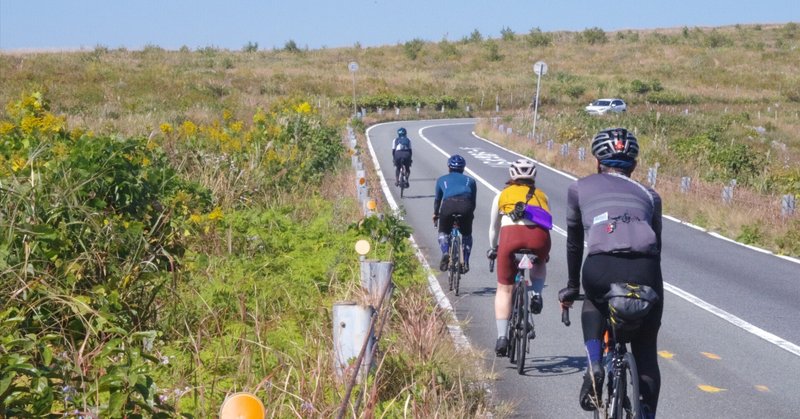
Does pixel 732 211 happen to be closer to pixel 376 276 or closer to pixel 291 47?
pixel 376 276

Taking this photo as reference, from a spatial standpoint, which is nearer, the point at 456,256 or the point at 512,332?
the point at 512,332

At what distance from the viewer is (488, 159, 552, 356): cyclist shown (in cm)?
822

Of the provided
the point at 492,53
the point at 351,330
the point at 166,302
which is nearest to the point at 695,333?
the point at 166,302

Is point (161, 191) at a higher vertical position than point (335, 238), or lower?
higher

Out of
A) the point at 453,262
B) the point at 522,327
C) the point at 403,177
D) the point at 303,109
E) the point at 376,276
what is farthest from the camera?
the point at 303,109

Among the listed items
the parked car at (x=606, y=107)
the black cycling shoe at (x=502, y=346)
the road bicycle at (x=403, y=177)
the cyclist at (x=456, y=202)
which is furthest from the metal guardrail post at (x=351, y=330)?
the parked car at (x=606, y=107)

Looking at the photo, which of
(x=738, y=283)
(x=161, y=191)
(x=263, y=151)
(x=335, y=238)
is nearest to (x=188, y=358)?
(x=161, y=191)

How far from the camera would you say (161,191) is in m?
8.81

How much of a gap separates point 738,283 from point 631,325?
8.29m

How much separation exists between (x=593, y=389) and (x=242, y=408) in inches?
125

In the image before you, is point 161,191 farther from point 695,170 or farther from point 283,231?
→ point 695,170

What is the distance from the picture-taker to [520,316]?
8.16 metres

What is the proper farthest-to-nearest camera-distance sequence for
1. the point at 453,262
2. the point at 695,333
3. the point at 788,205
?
the point at 788,205, the point at 453,262, the point at 695,333

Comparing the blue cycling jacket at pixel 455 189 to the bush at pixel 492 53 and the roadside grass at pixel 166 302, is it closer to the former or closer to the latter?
the roadside grass at pixel 166 302
